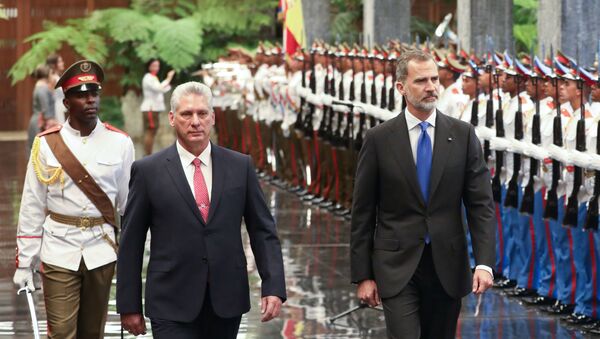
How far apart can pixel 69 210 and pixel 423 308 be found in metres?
1.92

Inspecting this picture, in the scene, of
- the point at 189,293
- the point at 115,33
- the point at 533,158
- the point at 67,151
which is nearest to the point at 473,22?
the point at 533,158

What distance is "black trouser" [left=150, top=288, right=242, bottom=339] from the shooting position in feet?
19.8

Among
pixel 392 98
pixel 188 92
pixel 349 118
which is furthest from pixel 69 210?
pixel 349 118

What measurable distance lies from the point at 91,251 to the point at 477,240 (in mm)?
1985

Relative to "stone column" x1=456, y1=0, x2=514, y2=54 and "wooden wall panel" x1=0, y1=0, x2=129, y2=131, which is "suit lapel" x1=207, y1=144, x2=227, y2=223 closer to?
"stone column" x1=456, y1=0, x2=514, y2=54

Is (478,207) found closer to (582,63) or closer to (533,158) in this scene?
(533,158)

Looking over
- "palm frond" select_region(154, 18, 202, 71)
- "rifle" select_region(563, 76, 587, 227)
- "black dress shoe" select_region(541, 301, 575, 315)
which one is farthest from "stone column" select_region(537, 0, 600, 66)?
"palm frond" select_region(154, 18, 202, 71)

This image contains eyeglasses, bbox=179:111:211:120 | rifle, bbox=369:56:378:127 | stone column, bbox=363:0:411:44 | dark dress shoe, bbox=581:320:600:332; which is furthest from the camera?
stone column, bbox=363:0:411:44

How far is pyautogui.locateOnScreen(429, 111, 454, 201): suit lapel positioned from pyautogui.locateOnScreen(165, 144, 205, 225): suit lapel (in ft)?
3.53

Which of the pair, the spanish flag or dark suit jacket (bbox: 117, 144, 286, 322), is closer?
dark suit jacket (bbox: 117, 144, 286, 322)

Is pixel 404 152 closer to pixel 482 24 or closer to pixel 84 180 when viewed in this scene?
pixel 84 180

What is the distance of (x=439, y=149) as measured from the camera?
21.4 ft

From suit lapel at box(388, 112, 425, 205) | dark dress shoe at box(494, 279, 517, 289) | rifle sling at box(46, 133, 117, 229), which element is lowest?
dark dress shoe at box(494, 279, 517, 289)

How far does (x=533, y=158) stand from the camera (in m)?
11.3
